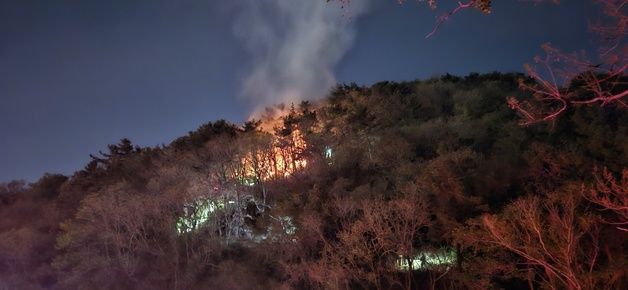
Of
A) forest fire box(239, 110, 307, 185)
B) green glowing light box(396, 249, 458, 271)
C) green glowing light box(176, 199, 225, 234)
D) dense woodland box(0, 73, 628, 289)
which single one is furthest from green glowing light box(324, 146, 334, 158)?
green glowing light box(396, 249, 458, 271)

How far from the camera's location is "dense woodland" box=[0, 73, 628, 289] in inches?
719

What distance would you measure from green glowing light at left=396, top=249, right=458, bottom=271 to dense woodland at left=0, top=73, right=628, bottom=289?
101mm

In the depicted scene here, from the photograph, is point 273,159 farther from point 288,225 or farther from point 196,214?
point 288,225

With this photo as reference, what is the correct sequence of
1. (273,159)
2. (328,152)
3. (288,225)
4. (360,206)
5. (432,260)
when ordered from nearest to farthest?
1. (432,260)
2. (360,206)
3. (288,225)
4. (328,152)
5. (273,159)

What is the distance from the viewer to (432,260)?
2397cm

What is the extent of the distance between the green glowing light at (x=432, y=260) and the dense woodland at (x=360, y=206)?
101 mm

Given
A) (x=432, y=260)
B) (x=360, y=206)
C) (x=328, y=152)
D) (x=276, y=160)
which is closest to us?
(x=432, y=260)

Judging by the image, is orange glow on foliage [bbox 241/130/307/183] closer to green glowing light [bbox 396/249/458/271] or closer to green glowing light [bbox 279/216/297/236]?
green glowing light [bbox 279/216/297/236]

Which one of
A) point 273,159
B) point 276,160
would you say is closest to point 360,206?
point 273,159

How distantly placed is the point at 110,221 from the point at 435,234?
1790 cm

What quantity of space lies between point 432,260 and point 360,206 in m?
3.93

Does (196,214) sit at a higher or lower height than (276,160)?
lower

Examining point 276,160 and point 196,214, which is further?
point 276,160

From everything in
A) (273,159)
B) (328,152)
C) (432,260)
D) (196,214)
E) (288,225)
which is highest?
(273,159)
